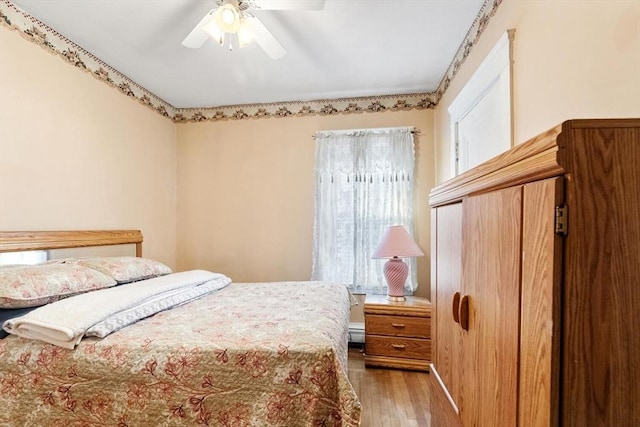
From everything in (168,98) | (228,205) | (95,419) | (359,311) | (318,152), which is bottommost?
(359,311)

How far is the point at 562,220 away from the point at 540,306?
0.16m

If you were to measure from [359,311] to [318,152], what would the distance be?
1.72m

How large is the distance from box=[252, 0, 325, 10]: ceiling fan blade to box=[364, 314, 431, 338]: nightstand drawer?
232 cm

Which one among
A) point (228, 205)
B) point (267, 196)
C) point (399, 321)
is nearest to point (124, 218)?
point (228, 205)

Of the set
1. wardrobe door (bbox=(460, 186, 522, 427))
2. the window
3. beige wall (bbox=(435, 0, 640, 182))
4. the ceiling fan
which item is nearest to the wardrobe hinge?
wardrobe door (bbox=(460, 186, 522, 427))

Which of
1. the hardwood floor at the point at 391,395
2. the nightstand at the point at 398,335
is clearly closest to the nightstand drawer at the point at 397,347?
the nightstand at the point at 398,335

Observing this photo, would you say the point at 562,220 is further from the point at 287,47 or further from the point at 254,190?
the point at 254,190

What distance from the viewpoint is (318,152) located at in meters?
3.28

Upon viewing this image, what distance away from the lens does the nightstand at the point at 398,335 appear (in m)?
2.65

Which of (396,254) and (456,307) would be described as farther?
(396,254)

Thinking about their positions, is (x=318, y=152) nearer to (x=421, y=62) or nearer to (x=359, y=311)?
(x=421, y=62)

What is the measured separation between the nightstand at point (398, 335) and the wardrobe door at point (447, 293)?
1427mm

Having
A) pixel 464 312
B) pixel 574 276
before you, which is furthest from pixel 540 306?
pixel 464 312

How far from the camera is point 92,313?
4.51ft
